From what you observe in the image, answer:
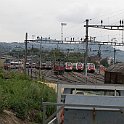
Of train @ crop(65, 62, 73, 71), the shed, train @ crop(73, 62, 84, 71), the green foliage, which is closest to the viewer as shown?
the green foliage

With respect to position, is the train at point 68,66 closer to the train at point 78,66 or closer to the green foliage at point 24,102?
the train at point 78,66

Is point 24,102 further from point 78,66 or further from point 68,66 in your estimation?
point 78,66

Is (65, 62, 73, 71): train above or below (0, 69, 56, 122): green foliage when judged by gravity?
below

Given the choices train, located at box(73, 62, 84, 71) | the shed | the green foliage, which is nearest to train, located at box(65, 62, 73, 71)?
train, located at box(73, 62, 84, 71)

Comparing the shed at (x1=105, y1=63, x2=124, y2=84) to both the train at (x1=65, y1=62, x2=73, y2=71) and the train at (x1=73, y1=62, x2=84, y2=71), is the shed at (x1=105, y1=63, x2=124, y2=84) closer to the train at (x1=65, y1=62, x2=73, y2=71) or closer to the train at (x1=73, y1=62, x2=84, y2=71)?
the train at (x1=65, y1=62, x2=73, y2=71)

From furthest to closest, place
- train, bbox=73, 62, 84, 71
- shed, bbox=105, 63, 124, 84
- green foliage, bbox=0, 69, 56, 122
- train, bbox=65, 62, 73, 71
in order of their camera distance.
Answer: train, bbox=73, 62, 84, 71 < train, bbox=65, 62, 73, 71 < shed, bbox=105, 63, 124, 84 < green foliage, bbox=0, 69, 56, 122

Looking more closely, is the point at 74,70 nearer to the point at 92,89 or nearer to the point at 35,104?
the point at 35,104

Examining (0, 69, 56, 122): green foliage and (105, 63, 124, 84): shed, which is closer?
(0, 69, 56, 122): green foliage

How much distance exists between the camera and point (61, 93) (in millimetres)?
7992

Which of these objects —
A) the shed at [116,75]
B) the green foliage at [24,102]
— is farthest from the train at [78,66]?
the green foliage at [24,102]

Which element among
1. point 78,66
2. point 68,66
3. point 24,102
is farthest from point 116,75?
point 78,66

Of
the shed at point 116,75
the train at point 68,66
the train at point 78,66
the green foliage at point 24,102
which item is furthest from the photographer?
the train at point 78,66

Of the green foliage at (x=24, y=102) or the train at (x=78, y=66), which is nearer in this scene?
the green foliage at (x=24, y=102)

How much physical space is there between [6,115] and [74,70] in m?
64.4
